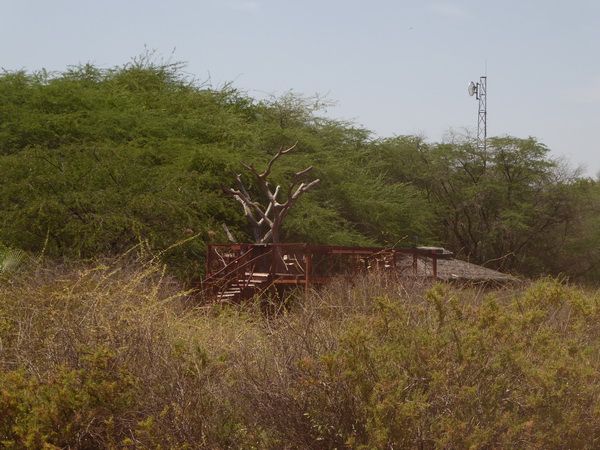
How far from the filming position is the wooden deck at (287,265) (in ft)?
55.0

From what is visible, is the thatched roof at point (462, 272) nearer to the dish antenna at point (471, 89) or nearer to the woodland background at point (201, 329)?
the woodland background at point (201, 329)

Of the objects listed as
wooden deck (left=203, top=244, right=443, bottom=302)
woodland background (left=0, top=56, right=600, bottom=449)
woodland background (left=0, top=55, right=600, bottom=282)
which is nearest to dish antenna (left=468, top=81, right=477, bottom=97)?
woodland background (left=0, top=55, right=600, bottom=282)

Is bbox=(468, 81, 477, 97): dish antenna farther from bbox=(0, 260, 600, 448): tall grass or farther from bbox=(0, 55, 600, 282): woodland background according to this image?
bbox=(0, 260, 600, 448): tall grass

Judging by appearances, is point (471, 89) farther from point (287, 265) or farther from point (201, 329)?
point (201, 329)

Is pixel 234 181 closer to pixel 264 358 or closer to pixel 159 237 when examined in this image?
pixel 159 237

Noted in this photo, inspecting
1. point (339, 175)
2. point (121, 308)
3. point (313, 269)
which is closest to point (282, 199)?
point (339, 175)

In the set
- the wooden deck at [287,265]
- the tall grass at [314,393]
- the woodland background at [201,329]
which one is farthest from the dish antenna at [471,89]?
the tall grass at [314,393]

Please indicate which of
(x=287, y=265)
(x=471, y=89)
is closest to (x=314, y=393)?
(x=287, y=265)

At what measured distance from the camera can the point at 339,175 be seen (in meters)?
33.0

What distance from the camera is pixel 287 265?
18.9m

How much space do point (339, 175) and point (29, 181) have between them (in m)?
14.9

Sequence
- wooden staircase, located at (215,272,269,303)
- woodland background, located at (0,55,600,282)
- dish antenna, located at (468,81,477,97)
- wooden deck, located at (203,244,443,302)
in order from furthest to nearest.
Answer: dish antenna, located at (468,81,477,97), woodland background, located at (0,55,600,282), wooden staircase, located at (215,272,269,303), wooden deck, located at (203,244,443,302)

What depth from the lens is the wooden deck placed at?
660 inches

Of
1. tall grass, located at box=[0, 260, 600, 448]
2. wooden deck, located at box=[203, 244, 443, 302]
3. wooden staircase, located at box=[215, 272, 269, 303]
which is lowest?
wooden staircase, located at box=[215, 272, 269, 303]
